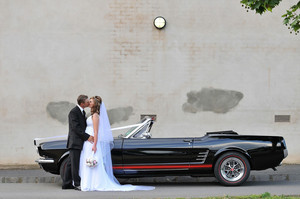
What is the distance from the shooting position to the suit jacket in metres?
9.97

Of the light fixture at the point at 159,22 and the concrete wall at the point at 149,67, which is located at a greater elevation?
the light fixture at the point at 159,22

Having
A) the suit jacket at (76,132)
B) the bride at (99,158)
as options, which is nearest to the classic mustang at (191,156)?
the bride at (99,158)

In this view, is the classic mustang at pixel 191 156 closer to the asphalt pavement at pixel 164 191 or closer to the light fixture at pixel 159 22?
the asphalt pavement at pixel 164 191

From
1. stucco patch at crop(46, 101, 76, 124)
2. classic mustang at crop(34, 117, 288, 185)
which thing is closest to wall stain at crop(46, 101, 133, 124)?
stucco patch at crop(46, 101, 76, 124)

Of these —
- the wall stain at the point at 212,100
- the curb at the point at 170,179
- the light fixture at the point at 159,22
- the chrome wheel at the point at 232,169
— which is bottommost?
the curb at the point at 170,179

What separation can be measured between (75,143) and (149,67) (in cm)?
514

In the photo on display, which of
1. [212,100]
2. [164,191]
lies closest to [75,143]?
[164,191]

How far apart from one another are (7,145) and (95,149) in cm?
525

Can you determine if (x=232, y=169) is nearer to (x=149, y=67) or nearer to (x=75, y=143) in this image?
(x=75, y=143)

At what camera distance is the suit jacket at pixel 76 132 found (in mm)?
9969

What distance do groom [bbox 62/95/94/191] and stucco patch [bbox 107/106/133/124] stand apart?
4540 millimetres

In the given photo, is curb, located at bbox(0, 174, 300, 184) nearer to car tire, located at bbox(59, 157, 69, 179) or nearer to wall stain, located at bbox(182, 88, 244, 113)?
car tire, located at bbox(59, 157, 69, 179)

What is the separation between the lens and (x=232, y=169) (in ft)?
33.5

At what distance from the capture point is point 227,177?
33.6 feet
